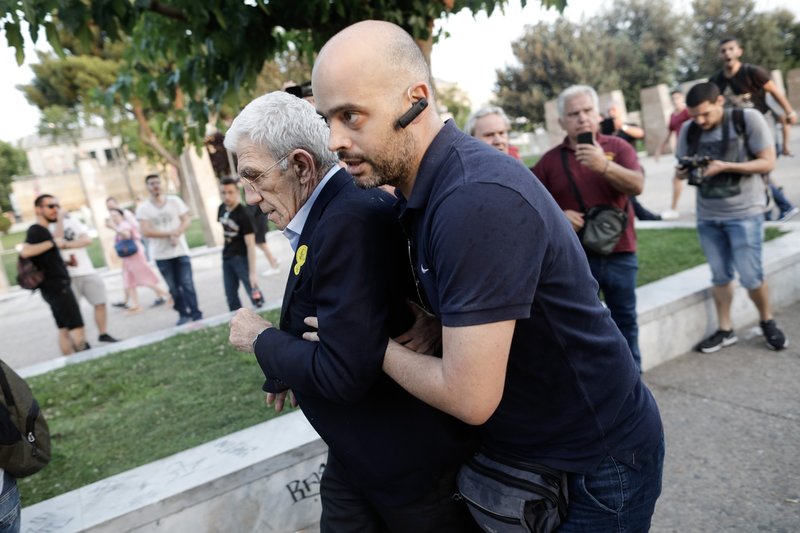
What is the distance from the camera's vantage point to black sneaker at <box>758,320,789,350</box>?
448 cm

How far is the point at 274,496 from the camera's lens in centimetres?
298

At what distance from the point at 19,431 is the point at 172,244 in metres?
6.10

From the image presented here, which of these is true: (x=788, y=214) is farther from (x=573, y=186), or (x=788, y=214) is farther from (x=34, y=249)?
(x=34, y=249)

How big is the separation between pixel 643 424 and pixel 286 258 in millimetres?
12198

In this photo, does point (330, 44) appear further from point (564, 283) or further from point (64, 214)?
point (64, 214)

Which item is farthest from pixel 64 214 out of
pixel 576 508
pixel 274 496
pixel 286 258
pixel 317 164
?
pixel 576 508

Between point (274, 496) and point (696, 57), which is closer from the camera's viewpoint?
point (274, 496)

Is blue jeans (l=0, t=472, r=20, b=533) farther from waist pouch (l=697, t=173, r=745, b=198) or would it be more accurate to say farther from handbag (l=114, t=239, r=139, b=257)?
handbag (l=114, t=239, r=139, b=257)

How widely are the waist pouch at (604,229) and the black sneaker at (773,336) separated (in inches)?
67.8

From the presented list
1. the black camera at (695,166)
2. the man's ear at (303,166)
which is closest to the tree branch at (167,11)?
the man's ear at (303,166)

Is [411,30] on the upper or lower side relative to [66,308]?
upper

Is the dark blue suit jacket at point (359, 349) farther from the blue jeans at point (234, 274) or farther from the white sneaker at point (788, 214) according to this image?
the white sneaker at point (788, 214)

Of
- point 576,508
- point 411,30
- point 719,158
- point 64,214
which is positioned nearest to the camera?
point 576,508

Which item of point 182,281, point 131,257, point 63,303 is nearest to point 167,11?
point 63,303
